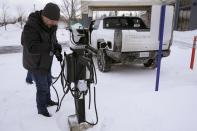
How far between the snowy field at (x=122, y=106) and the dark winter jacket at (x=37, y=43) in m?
0.92

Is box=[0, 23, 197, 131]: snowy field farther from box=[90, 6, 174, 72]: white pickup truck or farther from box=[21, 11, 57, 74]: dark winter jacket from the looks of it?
box=[21, 11, 57, 74]: dark winter jacket

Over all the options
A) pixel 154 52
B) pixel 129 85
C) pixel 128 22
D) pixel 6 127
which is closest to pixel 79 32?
pixel 128 22

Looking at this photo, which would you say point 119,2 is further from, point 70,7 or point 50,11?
point 50,11

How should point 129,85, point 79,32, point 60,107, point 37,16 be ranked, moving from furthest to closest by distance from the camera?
point 79,32
point 129,85
point 60,107
point 37,16

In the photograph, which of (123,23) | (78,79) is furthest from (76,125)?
(123,23)

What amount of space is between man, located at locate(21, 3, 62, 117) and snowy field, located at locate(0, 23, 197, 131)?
53 centimetres

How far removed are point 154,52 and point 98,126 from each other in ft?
11.8

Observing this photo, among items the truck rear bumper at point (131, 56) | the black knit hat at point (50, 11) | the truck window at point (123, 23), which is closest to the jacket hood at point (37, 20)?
the black knit hat at point (50, 11)

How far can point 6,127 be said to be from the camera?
370cm

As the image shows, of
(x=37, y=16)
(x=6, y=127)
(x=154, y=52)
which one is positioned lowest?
(x=6, y=127)

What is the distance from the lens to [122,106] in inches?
169

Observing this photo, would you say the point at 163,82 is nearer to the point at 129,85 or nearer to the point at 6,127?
the point at 129,85

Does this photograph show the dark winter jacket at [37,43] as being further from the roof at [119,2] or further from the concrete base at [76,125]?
the roof at [119,2]

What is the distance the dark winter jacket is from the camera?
3.29 meters
